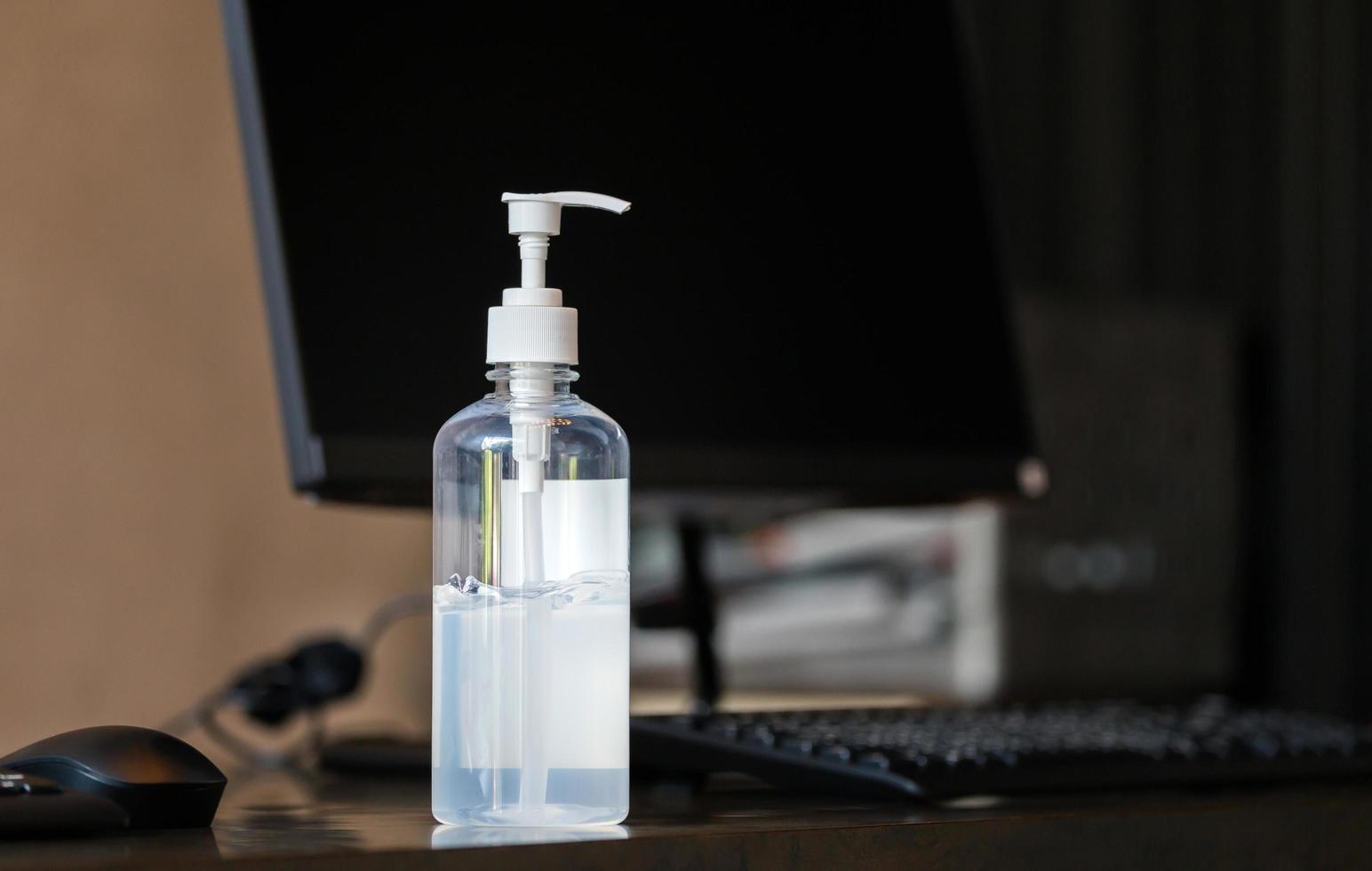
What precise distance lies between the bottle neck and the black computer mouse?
15 cm

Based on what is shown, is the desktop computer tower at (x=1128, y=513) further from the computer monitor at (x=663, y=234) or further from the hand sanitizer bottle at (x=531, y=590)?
the hand sanitizer bottle at (x=531, y=590)

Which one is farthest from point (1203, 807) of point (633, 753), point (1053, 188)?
point (1053, 188)

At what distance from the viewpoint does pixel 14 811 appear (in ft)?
1.45

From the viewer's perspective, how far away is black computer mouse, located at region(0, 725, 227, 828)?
47cm

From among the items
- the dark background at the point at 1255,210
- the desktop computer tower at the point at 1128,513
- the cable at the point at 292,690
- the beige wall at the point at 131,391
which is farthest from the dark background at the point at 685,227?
the dark background at the point at 1255,210

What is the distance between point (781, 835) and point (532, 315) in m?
0.18

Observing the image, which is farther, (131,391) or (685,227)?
(131,391)

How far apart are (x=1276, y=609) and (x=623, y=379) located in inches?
81.2

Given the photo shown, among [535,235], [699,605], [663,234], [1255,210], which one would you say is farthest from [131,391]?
[1255,210]

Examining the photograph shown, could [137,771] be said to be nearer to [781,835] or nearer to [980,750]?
[781,835]

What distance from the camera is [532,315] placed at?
1.63 ft

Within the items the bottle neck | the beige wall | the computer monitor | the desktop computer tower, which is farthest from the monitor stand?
the desktop computer tower

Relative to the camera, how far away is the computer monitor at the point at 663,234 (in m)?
0.72

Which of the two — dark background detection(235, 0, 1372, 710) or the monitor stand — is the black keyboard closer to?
dark background detection(235, 0, 1372, 710)
